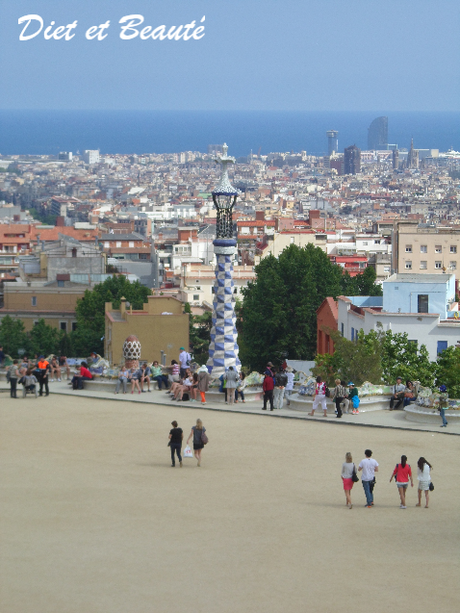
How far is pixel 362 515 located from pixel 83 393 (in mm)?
9898

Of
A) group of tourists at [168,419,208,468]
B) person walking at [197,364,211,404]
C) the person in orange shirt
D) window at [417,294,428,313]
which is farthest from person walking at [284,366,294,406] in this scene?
window at [417,294,428,313]

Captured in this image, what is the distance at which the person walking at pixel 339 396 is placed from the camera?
22328mm

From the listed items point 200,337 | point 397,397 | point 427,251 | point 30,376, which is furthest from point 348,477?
point 427,251

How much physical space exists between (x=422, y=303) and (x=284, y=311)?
10.8 m

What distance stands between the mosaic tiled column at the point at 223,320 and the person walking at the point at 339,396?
3358 millimetres

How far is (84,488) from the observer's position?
17109 mm

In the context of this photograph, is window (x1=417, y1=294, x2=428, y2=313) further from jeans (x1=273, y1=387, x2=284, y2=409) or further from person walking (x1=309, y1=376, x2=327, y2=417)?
person walking (x1=309, y1=376, x2=327, y2=417)

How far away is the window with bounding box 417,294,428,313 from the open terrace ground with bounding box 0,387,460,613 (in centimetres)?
1131

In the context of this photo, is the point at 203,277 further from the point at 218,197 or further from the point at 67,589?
the point at 67,589

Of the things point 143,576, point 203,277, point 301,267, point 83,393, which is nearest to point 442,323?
point 83,393

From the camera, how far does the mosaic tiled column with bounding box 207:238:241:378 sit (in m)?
25.4

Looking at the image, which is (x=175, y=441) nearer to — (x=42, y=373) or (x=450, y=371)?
(x=42, y=373)

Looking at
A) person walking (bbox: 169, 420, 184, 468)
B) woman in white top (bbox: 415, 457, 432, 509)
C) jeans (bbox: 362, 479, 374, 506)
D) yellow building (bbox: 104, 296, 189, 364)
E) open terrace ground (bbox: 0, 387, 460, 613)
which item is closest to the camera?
open terrace ground (bbox: 0, 387, 460, 613)

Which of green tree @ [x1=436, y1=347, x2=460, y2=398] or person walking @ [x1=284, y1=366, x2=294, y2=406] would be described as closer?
green tree @ [x1=436, y1=347, x2=460, y2=398]
